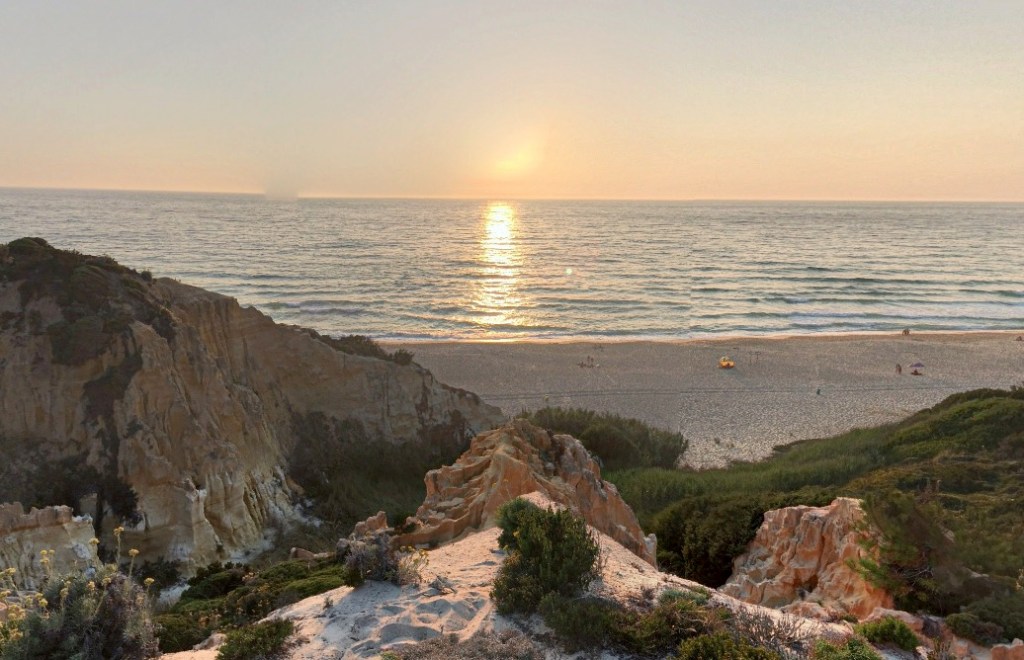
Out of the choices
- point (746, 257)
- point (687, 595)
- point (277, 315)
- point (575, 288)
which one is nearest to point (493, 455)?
point (687, 595)

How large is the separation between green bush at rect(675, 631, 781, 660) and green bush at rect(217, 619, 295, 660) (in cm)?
341

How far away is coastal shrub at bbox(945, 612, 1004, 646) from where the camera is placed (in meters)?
7.03

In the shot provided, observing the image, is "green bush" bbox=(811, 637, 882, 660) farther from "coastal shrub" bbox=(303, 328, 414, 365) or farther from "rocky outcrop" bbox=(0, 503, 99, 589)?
"coastal shrub" bbox=(303, 328, 414, 365)

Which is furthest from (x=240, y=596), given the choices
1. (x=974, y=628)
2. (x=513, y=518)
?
(x=974, y=628)

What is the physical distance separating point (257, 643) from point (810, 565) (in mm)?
8134

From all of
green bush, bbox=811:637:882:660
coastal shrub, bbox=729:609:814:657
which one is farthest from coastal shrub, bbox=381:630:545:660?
green bush, bbox=811:637:882:660

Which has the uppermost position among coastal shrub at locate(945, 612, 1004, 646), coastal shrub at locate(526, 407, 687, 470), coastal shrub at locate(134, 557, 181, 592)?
coastal shrub at locate(945, 612, 1004, 646)

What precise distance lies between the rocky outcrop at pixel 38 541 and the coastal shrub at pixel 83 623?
4249 millimetres

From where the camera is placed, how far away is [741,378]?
34.3 m

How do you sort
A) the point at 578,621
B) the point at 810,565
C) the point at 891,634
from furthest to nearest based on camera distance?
1. the point at 810,565
2. the point at 891,634
3. the point at 578,621

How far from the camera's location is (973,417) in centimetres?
1794

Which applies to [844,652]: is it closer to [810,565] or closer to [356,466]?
[810,565]

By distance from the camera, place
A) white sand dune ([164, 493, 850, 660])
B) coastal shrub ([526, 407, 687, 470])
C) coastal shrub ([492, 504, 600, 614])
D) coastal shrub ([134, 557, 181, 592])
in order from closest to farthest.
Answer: white sand dune ([164, 493, 850, 660]), coastal shrub ([492, 504, 600, 614]), coastal shrub ([134, 557, 181, 592]), coastal shrub ([526, 407, 687, 470])

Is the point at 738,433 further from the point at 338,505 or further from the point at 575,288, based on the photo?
the point at 575,288
